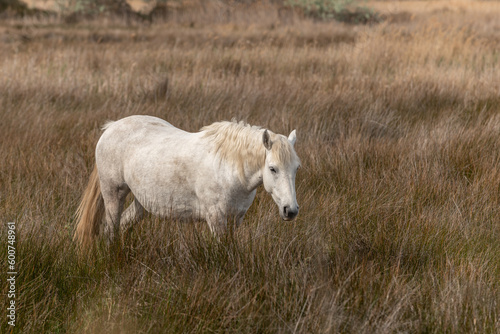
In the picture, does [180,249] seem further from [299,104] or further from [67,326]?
[299,104]

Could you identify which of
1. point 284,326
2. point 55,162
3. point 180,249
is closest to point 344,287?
point 284,326

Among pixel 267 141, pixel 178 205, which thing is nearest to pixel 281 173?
pixel 267 141

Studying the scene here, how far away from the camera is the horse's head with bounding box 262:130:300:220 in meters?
2.66

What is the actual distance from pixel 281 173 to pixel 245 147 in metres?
0.31

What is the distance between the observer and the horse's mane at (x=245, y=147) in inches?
107

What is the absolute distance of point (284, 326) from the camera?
7.34 feet

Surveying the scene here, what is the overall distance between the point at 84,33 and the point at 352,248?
13.9m

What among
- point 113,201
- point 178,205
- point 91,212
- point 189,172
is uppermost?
point 189,172

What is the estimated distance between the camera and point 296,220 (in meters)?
3.42

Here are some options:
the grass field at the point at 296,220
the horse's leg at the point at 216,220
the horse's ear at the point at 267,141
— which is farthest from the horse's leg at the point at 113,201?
the horse's ear at the point at 267,141

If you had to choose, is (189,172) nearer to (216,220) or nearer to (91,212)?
(216,220)

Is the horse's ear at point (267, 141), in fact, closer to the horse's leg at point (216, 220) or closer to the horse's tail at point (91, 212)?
the horse's leg at point (216, 220)

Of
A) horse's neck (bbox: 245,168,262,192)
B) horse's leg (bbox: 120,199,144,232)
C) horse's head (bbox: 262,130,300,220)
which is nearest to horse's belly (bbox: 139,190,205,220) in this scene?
horse's neck (bbox: 245,168,262,192)

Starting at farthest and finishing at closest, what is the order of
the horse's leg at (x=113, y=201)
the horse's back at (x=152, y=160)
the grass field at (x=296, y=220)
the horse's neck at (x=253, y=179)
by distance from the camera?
the horse's leg at (x=113, y=201) → the horse's back at (x=152, y=160) → the horse's neck at (x=253, y=179) → the grass field at (x=296, y=220)
